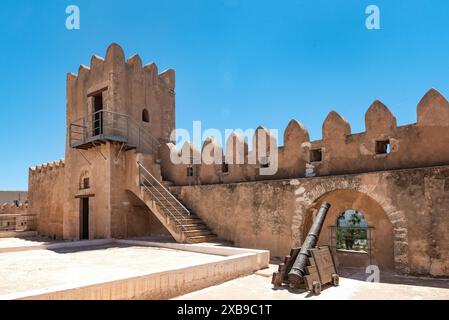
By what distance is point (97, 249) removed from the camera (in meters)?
12.8

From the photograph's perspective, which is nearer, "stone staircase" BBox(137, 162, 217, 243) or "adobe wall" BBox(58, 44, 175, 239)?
"stone staircase" BBox(137, 162, 217, 243)

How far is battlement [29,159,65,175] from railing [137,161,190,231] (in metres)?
8.41

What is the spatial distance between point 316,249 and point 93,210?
1166 cm

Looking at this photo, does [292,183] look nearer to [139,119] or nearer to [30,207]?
[139,119]

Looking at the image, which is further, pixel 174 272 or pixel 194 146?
pixel 194 146

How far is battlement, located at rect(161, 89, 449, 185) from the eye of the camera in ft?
32.2

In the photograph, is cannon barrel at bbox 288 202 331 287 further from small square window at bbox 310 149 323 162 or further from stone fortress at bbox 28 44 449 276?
small square window at bbox 310 149 323 162

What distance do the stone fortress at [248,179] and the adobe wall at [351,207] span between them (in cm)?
3

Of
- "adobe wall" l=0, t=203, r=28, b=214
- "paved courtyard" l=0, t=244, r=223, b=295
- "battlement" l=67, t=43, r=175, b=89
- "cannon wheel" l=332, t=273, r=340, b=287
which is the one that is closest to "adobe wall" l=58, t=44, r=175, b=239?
"battlement" l=67, t=43, r=175, b=89

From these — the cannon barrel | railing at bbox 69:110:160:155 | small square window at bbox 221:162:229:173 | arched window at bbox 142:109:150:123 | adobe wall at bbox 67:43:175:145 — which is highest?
adobe wall at bbox 67:43:175:145

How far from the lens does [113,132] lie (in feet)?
52.5

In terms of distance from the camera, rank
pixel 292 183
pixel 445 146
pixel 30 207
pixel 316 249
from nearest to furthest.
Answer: pixel 316 249 → pixel 445 146 → pixel 292 183 → pixel 30 207
